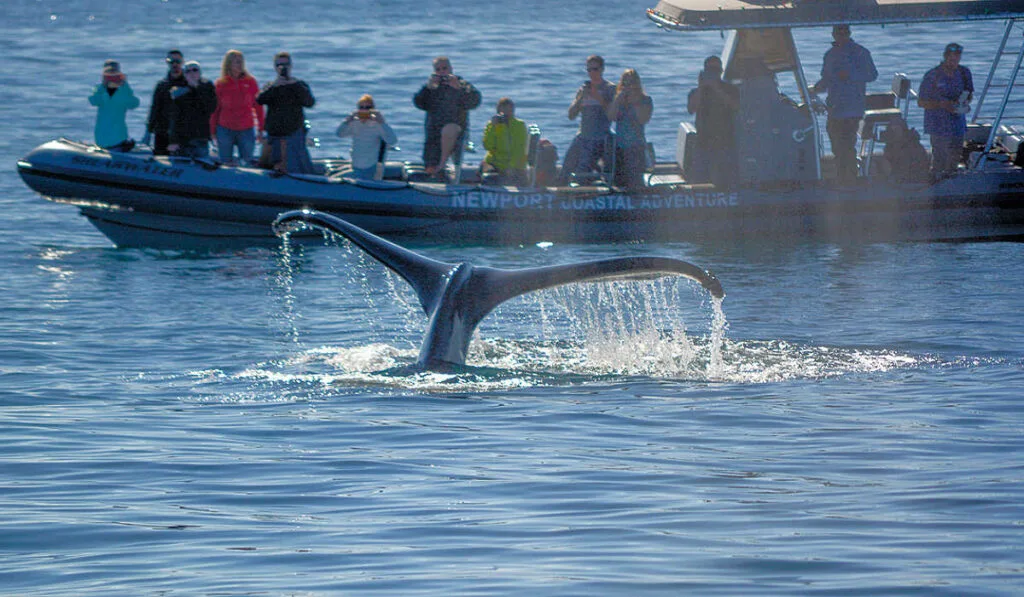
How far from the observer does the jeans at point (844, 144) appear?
1844 cm

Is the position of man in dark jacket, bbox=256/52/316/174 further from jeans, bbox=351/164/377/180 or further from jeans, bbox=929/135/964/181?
jeans, bbox=929/135/964/181

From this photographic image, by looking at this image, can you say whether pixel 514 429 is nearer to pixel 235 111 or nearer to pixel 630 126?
pixel 630 126

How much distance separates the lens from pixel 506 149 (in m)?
19.5

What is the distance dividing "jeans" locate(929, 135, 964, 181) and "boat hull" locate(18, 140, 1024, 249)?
0.48 feet

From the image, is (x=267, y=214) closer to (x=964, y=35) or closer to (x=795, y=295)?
(x=795, y=295)

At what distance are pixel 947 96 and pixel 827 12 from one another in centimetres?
183

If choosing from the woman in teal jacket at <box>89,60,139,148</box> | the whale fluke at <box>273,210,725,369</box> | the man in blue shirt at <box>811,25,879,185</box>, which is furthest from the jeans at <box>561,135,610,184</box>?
the whale fluke at <box>273,210,725,369</box>

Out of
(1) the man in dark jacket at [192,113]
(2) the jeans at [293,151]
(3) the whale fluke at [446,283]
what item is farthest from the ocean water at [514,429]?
(1) the man in dark jacket at [192,113]

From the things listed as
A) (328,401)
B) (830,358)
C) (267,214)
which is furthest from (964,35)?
(328,401)

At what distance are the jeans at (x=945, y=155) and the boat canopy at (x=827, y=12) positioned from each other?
1682 mm

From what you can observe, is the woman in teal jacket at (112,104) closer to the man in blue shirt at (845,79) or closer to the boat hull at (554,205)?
the boat hull at (554,205)

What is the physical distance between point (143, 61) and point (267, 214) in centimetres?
2521

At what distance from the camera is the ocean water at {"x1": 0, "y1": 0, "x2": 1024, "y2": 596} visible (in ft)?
19.7

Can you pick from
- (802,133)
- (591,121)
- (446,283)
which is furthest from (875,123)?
(446,283)
